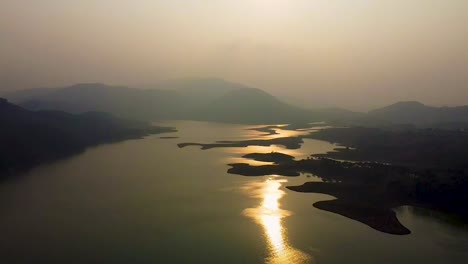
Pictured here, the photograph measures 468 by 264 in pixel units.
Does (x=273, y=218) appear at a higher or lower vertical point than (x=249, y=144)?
lower

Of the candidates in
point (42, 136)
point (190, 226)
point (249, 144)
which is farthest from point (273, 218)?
point (249, 144)

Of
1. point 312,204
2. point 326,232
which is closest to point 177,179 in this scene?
point 312,204

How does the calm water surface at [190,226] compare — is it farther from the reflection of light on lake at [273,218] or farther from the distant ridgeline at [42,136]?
the distant ridgeline at [42,136]

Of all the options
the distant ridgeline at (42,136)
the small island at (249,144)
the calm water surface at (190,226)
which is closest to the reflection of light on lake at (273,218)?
the calm water surface at (190,226)

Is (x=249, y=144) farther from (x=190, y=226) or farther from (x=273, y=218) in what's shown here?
(x=190, y=226)

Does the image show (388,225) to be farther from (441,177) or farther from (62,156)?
(62,156)

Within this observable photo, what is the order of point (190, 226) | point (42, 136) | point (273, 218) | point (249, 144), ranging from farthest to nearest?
point (249, 144)
point (42, 136)
point (273, 218)
point (190, 226)
